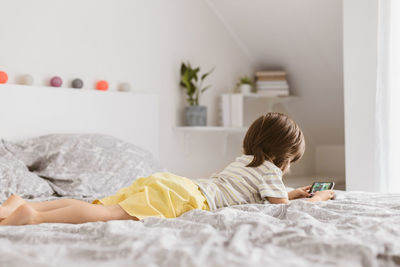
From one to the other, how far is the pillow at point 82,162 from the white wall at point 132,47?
19.2 inches

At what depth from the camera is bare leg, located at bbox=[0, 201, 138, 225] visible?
151cm

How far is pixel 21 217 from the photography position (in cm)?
150

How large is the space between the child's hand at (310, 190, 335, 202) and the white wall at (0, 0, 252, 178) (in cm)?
167

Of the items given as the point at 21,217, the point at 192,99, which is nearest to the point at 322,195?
the point at 21,217

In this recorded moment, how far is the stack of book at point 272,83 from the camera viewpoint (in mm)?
4008

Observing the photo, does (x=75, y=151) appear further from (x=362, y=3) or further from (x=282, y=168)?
(x=362, y=3)

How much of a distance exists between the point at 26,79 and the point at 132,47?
83cm

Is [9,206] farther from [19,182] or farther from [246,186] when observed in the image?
[246,186]

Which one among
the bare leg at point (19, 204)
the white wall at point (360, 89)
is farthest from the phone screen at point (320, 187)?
the white wall at point (360, 89)

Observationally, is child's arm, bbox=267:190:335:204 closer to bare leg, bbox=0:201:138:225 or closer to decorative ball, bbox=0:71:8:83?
bare leg, bbox=0:201:138:225

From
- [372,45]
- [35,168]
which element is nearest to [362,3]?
[372,45]

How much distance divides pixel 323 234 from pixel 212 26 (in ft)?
9.36

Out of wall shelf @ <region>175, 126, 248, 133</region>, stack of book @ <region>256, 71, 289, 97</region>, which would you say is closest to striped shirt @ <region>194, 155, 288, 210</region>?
wall shelf @ <region>175, 126, 248, 133</region>

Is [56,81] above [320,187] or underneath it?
above
